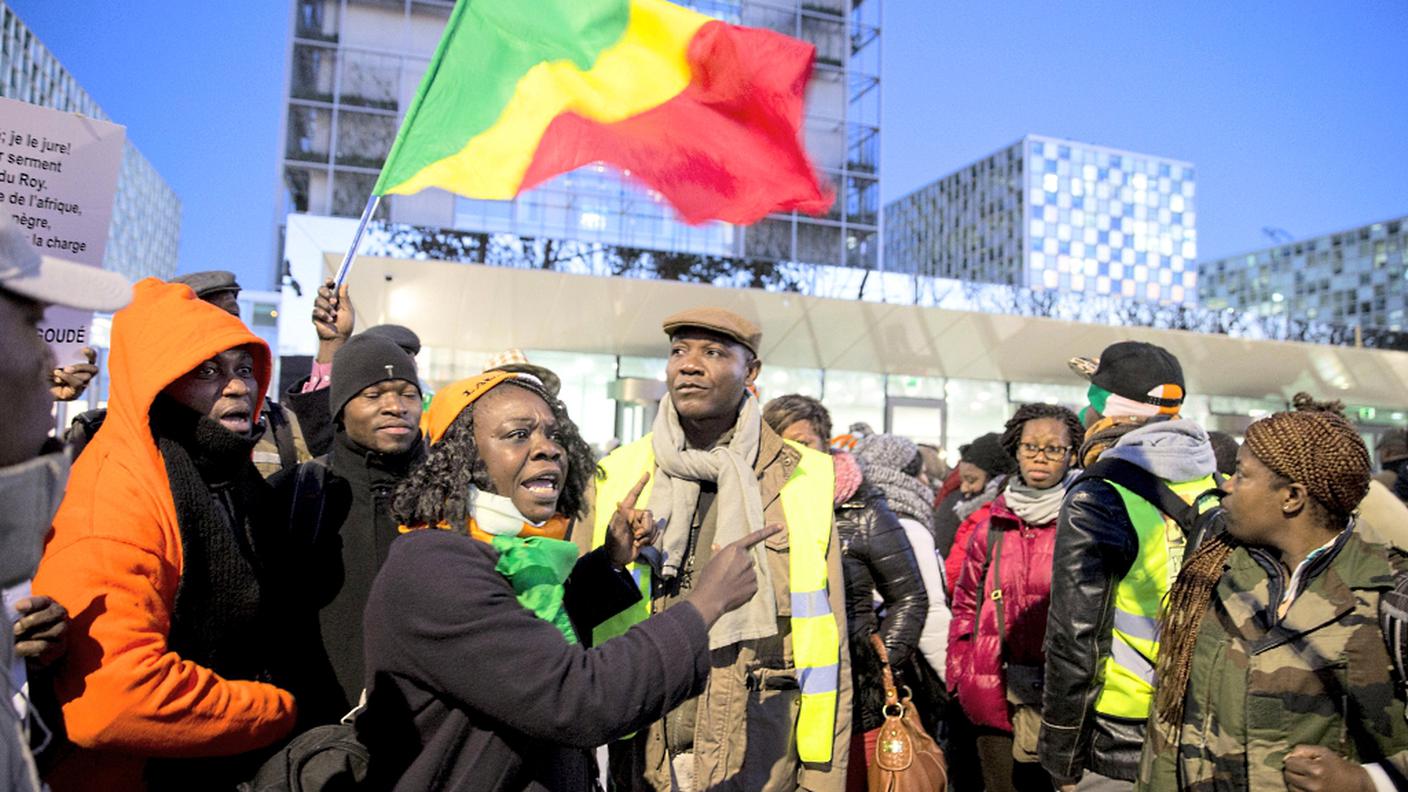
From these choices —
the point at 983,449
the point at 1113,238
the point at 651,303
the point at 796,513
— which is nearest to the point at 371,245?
the point at 651,303

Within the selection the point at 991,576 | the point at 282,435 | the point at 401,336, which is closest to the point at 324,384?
the point at 282,435

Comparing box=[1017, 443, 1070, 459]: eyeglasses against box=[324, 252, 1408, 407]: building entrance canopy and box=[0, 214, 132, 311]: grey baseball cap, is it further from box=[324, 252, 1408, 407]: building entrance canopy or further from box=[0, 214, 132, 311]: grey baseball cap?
box=[324, 252, 1408, 407]: building entrance canopy

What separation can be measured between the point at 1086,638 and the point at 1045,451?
1.34 m

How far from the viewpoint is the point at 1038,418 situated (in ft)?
14.2

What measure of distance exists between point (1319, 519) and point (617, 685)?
1.73m

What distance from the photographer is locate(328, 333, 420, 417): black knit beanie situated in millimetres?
3102

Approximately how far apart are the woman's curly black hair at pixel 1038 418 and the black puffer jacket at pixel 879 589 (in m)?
0.88

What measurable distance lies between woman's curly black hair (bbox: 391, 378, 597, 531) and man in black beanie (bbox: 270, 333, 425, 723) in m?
0.80

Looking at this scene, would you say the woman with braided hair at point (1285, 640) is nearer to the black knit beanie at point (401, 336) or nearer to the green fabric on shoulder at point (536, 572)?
the green fabric on shoulder at point (536, 572)

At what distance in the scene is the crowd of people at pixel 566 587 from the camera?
1732 millimetres

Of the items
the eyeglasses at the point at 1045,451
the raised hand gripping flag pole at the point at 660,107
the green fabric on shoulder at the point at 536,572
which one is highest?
the raised hand gripping flag pole at the point at 660,107

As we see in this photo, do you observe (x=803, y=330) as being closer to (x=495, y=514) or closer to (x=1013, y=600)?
(x=1013, y=600)

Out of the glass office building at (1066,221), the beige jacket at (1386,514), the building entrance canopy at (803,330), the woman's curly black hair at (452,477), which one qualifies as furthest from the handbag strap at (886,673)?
the glass office building at (1066,221)

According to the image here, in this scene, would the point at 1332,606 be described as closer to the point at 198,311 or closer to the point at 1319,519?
the point at 1319,519
